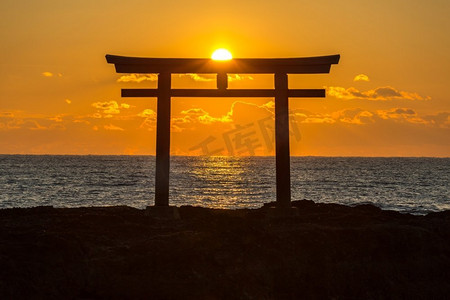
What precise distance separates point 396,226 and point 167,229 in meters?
4.56

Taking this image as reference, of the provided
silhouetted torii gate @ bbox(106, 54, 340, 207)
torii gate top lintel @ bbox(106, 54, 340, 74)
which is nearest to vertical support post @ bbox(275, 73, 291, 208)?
silhouetted torii gate @ bbox(106, 54, 340, 207)

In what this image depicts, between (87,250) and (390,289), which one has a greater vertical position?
(87,250)

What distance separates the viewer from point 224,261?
8172 millimetres

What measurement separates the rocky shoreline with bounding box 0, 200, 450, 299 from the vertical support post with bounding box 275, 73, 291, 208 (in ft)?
8.05

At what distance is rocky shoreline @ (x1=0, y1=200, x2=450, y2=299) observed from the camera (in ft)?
24.1

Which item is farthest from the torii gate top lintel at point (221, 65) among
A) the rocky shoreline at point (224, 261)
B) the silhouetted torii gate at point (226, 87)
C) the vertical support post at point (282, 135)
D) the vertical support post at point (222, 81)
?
the rocky shoreline at point (224, 261)

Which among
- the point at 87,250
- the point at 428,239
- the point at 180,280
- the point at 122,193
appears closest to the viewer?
the point at 180,280

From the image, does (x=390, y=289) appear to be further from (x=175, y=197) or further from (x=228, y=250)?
(x=175, y=197)

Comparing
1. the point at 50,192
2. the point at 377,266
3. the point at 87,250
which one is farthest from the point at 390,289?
the point at 50,192

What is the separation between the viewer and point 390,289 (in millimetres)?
7977

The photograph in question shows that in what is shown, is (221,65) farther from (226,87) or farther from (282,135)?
(282,135)

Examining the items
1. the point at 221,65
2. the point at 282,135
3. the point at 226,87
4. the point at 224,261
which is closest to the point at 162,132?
the point at 226,87

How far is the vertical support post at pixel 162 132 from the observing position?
12719mm

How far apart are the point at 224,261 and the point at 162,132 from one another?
545 cm
